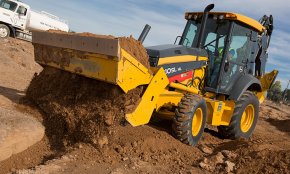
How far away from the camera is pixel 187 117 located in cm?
618

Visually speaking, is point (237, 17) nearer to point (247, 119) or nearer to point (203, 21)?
point (203, 21)

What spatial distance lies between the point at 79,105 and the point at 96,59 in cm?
83

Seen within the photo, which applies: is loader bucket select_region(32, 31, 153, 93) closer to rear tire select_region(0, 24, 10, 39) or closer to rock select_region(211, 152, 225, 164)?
rock select_region(211, 152, 225, 164)

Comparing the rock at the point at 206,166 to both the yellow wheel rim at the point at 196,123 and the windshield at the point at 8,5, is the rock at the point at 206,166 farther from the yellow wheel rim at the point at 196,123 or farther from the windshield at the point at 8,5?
the windshield at the point at 8,5

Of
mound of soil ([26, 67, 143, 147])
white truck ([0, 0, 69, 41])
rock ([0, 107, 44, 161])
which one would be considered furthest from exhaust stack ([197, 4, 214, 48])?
white truck ([0, 0, 69, 41])

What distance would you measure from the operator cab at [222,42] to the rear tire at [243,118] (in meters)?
0.41

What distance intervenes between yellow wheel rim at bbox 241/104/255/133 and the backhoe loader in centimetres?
2

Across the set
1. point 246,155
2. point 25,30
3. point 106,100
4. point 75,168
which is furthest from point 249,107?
point 25,30

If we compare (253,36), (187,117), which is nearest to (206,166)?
(187,117)

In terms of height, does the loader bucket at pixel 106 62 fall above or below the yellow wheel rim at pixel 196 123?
above

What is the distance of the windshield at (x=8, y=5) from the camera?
21.0 meters

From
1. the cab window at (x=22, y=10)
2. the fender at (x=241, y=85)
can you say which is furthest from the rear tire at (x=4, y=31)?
the fender at (x=241, y=85)

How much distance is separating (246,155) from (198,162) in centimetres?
86

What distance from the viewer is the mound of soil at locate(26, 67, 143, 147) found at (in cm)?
557
